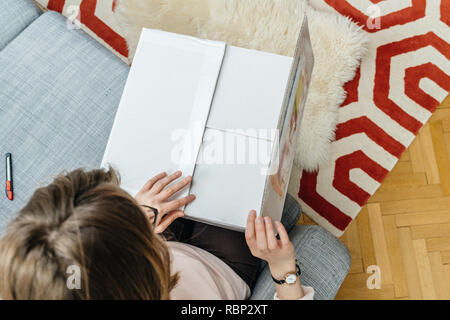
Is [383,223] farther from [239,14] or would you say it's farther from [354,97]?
[239,14]

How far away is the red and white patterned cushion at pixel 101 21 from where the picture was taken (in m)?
1.33

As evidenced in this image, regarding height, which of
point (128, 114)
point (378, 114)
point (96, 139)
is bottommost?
point (378, 114)

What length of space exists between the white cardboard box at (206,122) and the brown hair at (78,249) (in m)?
0.20

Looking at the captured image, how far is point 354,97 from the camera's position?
1241mm

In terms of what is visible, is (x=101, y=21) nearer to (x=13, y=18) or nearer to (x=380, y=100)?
(x=13, y=18)

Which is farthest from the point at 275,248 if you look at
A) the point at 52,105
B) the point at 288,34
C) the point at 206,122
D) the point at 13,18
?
the point at 13,18

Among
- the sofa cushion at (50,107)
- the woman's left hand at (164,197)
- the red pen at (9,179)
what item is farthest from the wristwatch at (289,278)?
the red pen at (9,179)

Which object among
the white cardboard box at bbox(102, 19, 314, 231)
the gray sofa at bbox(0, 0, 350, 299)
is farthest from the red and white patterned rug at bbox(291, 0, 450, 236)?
the white cardboard box at bbox(102, 19, 314, 231)

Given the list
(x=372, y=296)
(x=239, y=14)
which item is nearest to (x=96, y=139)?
(x=239, y=14)

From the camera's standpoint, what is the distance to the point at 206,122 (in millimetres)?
742

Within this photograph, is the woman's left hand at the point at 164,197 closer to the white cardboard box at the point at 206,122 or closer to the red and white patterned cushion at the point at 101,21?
the white cardboard box at the point at 206,122

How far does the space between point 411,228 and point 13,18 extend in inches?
49.3
